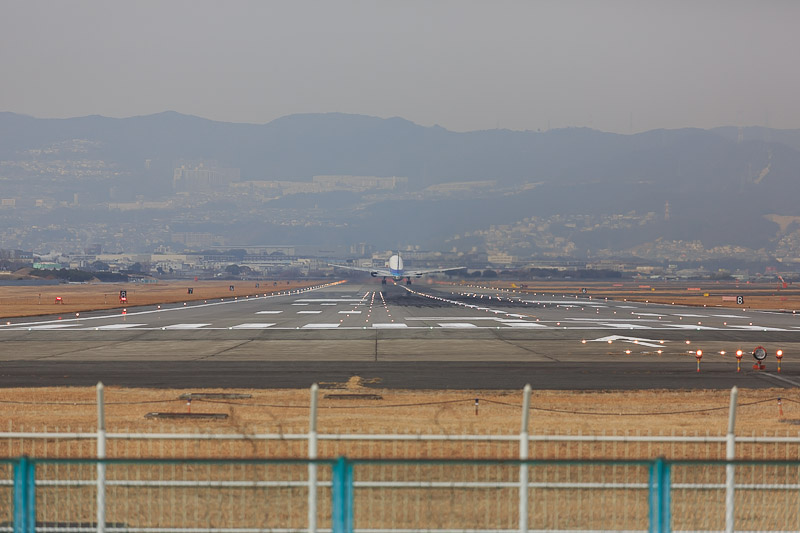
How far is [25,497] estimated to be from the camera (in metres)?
10.8

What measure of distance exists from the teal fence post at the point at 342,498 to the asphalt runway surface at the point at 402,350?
811 inches

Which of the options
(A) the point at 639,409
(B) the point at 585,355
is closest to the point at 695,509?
(A) the point at 639,409

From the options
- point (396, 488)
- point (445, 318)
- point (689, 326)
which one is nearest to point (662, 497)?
point (396, 488)

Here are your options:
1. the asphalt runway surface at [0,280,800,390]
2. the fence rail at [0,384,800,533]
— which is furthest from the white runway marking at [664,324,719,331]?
the fence rail at [0,384,800,533]

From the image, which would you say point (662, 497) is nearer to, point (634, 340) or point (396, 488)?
point (396, 488)

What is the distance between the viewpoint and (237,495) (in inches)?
638

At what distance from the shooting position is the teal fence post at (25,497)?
10.6 m

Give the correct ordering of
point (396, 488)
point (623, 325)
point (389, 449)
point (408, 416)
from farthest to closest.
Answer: point (623, 325), point (408, 416), point (389, 449), point (396, 488)

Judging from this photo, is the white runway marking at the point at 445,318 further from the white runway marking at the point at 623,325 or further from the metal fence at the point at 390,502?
the metal fence at the point at 390,502

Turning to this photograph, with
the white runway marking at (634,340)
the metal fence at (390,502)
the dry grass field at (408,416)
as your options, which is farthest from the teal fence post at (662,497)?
the white runway marking at (634,340)

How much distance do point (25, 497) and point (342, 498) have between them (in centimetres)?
404

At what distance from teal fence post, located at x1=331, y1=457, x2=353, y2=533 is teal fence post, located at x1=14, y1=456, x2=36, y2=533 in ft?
12.4

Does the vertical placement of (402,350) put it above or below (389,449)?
below

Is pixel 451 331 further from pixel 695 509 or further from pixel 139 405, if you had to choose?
pixel 695 509
